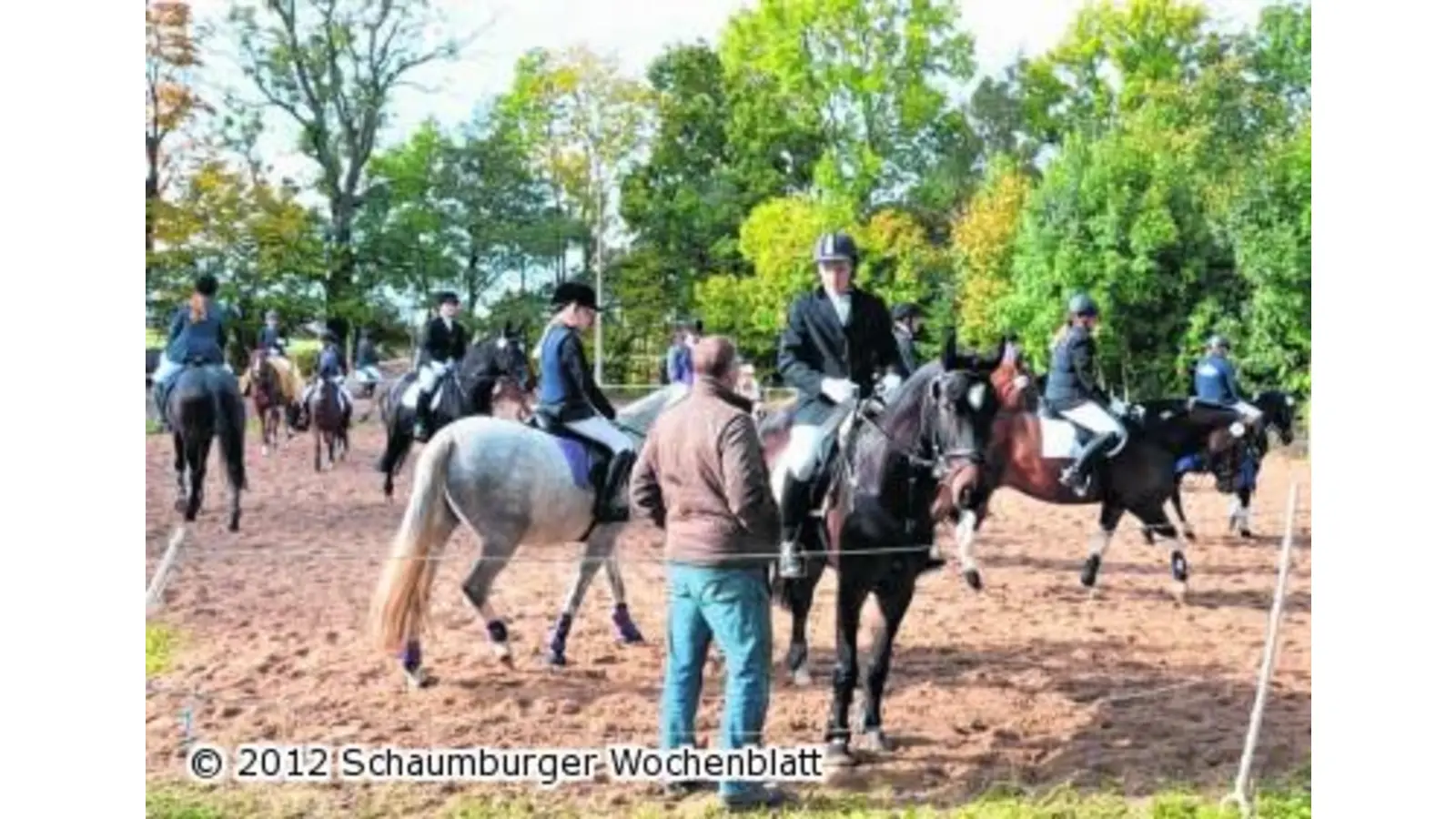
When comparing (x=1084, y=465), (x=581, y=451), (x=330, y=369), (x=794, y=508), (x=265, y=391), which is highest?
(x=330, y=369)

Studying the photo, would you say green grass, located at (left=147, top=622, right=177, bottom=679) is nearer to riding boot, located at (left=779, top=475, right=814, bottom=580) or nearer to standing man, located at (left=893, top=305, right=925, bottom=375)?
riding boot, located at (left=779, top=475, right=814, bottom=580)

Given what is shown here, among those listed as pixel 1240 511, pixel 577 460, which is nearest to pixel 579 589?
pixel 577 460

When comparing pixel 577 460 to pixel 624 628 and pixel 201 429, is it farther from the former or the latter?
pixel 201 429

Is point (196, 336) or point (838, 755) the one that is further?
point (196, 336)

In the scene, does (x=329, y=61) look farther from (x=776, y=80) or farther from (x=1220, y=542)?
(x=1220, y=542)

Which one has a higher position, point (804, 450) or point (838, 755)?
point (804, 450)

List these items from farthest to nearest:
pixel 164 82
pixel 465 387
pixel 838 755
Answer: pixel 465 387, pixel 164 82, pixel 838 755

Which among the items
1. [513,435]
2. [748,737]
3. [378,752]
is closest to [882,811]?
[748,737]

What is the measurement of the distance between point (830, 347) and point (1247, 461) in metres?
2.96

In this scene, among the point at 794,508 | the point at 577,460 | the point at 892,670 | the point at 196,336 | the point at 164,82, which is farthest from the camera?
the point at 196,336

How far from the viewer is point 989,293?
7.19 metres

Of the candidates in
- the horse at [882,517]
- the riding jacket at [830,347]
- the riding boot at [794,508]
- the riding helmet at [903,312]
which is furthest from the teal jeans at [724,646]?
the riding helmet at [903,312]

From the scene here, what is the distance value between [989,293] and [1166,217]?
927 millimetres

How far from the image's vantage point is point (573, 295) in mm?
6727
